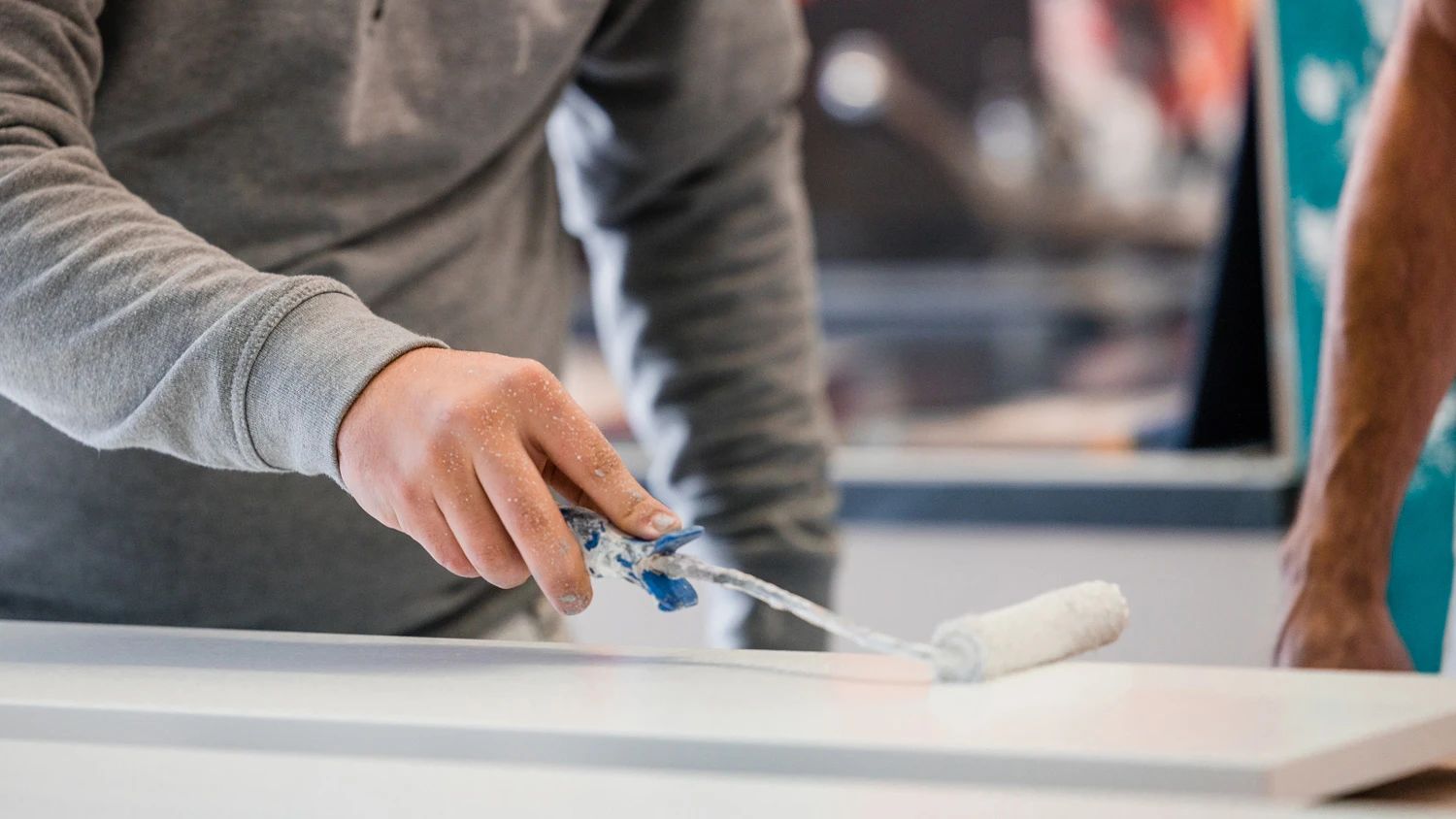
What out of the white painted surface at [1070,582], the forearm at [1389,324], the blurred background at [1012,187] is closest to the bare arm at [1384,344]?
the forearm at [1389,324]

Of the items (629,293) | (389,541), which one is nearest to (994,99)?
(629,293)

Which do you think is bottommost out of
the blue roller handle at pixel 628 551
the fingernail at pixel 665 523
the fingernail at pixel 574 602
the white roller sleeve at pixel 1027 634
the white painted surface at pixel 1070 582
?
the white painted surface at pixel 1070 582

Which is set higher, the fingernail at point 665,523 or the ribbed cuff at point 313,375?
the ribbed cuff at point 313,375

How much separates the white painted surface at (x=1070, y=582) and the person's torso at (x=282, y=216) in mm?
716

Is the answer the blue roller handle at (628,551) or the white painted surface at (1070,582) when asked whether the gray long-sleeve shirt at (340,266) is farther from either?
the white painted surface at (1070,582)

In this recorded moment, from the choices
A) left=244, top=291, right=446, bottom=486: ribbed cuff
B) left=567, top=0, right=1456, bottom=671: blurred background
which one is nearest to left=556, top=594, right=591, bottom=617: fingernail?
left=244, top=291, right=446, bottom=486: ribbed cuff

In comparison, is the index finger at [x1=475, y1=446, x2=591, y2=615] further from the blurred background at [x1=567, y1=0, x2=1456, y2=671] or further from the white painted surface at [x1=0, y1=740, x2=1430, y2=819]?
the blurred background at [x1=567, y1=0, x2=1456, y2=671]

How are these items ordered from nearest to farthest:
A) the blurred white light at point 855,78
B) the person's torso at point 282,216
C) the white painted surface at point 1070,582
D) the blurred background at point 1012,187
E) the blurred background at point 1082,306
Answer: the person's torso at point 282,216
the blurred background at point 1082,306
the white painted surface at point 1070,582
the blurred background at point 1012,187
the blurred white light at point 855,78

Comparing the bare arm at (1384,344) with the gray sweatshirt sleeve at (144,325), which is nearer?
the gray sweatshirt sleeve at (144,325)

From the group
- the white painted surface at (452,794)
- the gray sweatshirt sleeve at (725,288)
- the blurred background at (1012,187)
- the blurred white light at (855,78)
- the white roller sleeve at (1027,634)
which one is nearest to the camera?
the white painted surface at (452,794)

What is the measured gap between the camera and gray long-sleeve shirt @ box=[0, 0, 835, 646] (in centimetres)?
62

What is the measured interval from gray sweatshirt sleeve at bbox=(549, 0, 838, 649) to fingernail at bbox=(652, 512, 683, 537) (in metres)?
0.51

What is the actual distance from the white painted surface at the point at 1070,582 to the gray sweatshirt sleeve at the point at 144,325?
965 millimetres

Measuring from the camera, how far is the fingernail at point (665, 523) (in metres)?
0.61
